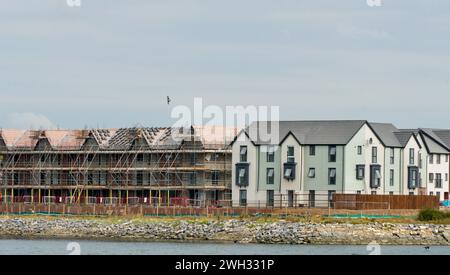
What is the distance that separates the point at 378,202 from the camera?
8244cm

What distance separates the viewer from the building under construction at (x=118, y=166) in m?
97.8

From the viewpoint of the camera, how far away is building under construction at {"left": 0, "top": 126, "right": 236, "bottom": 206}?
97.8 m

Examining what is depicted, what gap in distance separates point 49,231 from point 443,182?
41.4 m

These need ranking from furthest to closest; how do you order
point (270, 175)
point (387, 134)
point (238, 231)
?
point (387, 134) → point (270, 175) → point (238, 231)

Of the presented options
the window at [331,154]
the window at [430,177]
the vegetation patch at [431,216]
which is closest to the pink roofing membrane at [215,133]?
the window at [331,154]

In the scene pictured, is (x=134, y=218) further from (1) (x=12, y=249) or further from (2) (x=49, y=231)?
(1) (x=12, y=249)

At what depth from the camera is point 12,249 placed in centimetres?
6172

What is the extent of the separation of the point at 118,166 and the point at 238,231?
3266 cm

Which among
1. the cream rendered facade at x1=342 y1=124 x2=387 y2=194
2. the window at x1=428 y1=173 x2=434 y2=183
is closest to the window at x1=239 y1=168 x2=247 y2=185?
the cream rendered facade at x1=342 y1=124 x2=387 y2=194

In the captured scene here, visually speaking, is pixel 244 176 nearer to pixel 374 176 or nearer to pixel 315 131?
pixel 315 131

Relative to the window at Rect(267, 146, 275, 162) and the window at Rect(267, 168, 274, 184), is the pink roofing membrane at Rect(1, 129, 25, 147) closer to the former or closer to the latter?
the window at Rect(267, 146, 275, 162)

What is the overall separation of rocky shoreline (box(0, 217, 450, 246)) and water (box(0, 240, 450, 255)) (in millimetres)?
2235

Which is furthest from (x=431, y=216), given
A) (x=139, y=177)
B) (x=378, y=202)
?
(x=139, y=177)
